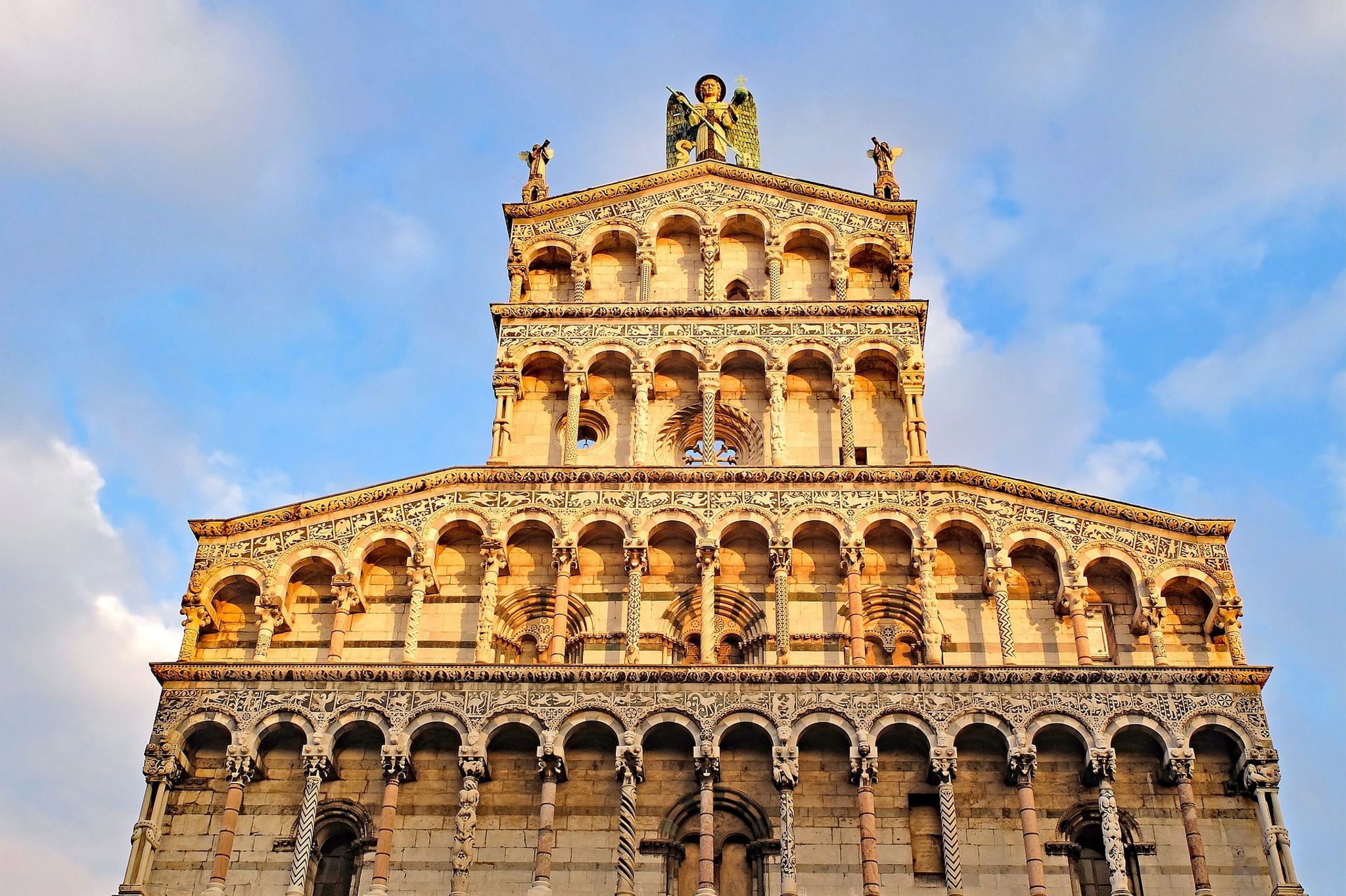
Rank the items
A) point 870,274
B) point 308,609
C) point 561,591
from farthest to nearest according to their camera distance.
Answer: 1. point 870,274
2. point 308,609
3. point 561,591

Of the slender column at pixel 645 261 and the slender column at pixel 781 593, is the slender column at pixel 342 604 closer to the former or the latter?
the slender column at pixel 781 593

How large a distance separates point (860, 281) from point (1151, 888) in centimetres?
1222

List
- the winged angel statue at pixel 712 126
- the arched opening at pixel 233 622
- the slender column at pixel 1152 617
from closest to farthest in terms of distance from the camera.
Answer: the slender column at pixel 1152 617, the arched opening at pixel 233 622, the winged angel statue at pixel 712 126

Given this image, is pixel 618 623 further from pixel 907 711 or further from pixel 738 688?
pixel 907 711

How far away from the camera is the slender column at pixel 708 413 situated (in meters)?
25.7

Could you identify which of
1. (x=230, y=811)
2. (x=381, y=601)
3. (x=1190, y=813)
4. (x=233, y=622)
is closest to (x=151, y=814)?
(x=230, y=811)

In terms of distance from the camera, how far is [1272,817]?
829 inches

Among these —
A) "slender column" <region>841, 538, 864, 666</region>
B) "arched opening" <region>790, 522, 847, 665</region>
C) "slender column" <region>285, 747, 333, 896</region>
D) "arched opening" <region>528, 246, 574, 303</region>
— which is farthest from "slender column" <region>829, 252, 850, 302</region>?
"slender column" <region>285, 747, 333, 896</region>

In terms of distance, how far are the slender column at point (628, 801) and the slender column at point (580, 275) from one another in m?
9.40

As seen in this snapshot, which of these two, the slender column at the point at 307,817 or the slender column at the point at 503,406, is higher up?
the slender column at the point at 503,406

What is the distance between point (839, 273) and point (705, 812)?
11.0 meters

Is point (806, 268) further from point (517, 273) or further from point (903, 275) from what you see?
point (517, 273)

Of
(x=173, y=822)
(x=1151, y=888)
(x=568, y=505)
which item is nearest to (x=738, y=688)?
(x=568, y=505)

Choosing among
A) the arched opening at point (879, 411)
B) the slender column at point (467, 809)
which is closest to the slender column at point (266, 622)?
the slender column at point (467, 809)
